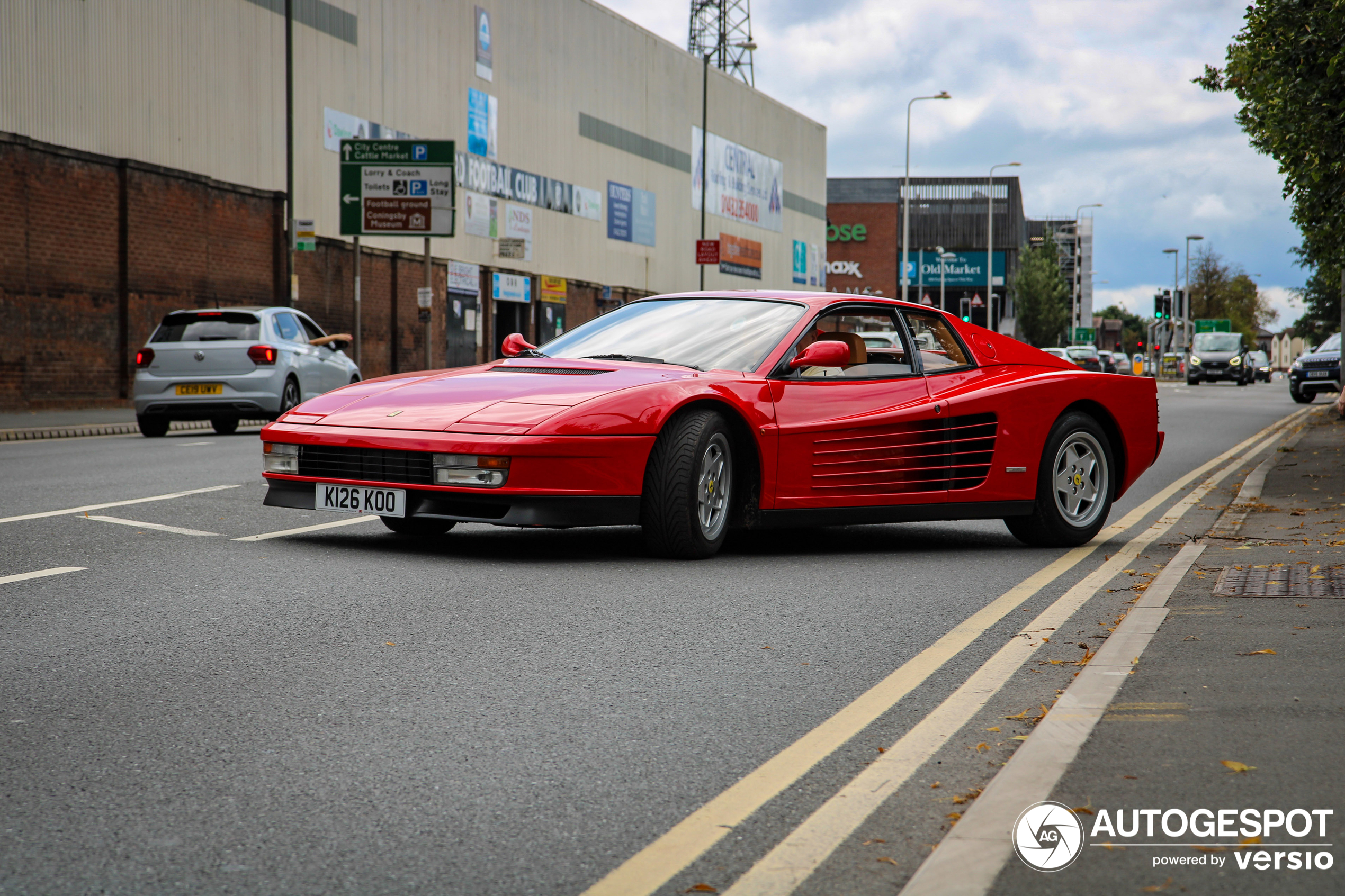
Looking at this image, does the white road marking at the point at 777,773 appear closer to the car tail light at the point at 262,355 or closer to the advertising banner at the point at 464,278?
the car tail light at the point at 262,355

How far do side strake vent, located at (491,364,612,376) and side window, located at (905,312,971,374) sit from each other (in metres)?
1.93

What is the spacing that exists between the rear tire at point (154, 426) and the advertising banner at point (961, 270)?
91.3 metres

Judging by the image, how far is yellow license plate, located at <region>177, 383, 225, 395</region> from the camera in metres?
18.0

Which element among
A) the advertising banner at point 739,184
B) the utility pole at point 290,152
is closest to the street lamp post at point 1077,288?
the advertising banner at point 739,184

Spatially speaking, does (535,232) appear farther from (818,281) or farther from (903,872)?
(903,872)

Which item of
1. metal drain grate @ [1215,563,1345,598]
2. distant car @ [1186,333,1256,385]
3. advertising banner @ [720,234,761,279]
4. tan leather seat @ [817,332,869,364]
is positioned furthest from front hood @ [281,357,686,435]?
distant car @ [1186,333,1256,385]

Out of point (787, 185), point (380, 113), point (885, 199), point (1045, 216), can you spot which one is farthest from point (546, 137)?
point (1045, 216)

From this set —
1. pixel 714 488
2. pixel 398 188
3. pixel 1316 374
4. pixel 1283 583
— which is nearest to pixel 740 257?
pixel 1316 374

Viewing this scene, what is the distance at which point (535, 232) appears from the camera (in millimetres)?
46188

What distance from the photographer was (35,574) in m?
6.38

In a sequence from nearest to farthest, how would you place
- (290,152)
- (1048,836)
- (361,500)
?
(1048,836) < (361,500) < (290,152)

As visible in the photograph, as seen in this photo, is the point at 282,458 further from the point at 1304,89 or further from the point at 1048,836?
the point at 1304,89

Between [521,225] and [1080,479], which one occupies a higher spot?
[521,225]

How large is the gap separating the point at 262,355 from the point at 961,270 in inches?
3686
